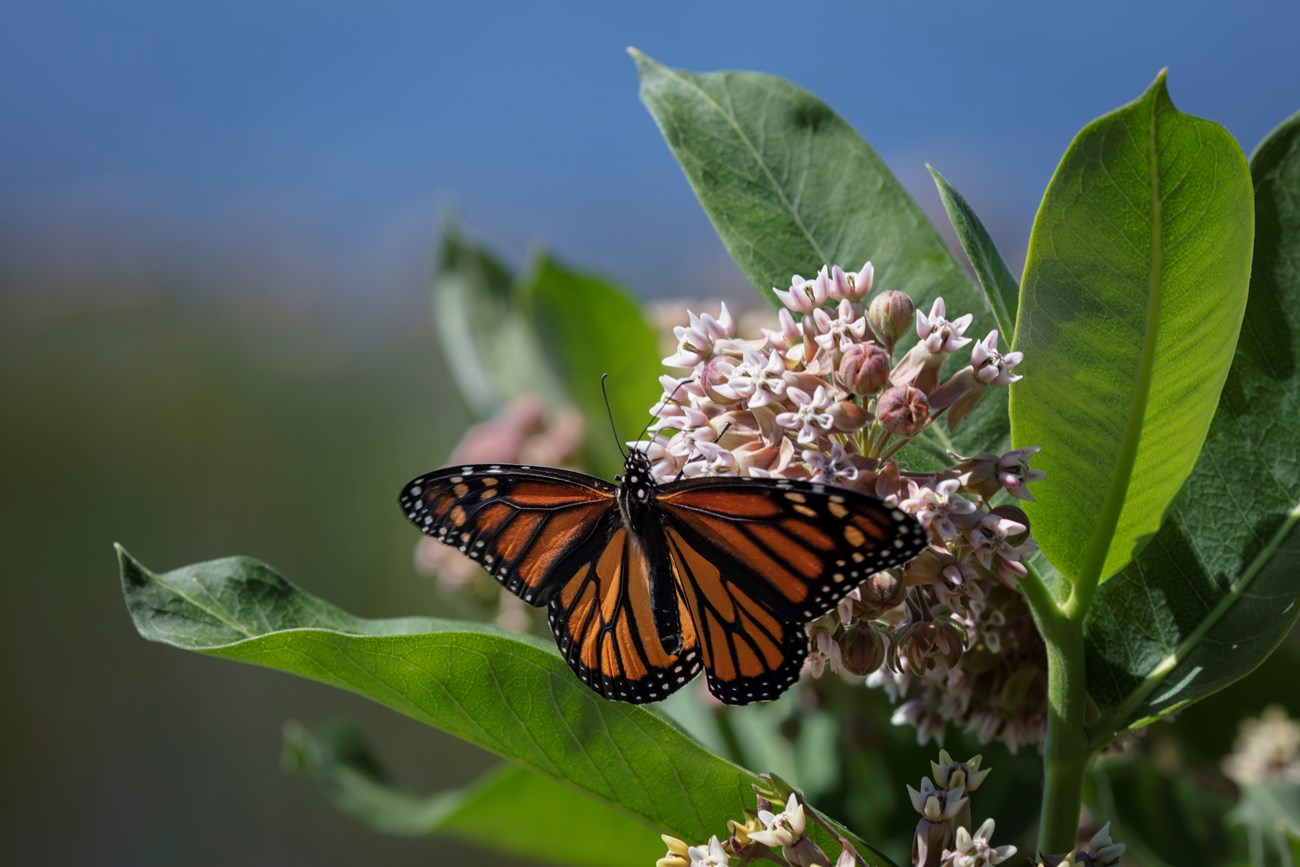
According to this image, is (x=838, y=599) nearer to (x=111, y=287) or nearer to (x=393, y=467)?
(x=393, y=467)

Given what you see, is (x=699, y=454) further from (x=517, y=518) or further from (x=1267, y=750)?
(x=1267, y=750)

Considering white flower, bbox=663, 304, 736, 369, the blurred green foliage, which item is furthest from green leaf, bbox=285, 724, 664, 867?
the blurred green foliage

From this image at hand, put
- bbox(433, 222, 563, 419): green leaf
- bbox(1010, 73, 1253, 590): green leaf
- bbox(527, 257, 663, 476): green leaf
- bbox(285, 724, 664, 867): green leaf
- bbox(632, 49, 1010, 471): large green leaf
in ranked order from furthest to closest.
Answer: bbox(433, 222, 563, 419): green leaf, bbox(527, 257, 663, 476): green leaf, bbox(285, 724, 664, 867): green leaf, bbox(632, 49, 1010, 471): large green leaf, bbox(1010, 73, 1253, 590): green leaf

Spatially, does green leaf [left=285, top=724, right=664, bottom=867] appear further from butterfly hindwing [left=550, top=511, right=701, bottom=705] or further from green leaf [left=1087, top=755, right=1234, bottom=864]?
green leaf [left=1087, top=755, right=1234, bottom=864]

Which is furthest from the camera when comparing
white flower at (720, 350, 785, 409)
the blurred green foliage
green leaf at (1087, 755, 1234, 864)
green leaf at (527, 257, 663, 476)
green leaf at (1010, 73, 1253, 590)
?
the blurred green foliage

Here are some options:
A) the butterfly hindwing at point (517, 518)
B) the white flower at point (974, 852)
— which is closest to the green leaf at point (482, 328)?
the butterfly hindwing at point (517, 518)

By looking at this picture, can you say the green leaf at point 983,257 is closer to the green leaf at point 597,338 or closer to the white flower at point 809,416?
the white flower at point 809,416

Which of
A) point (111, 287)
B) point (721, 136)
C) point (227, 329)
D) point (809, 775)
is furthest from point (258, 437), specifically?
point (721, 136)

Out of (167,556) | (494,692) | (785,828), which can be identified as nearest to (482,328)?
(494,692)
